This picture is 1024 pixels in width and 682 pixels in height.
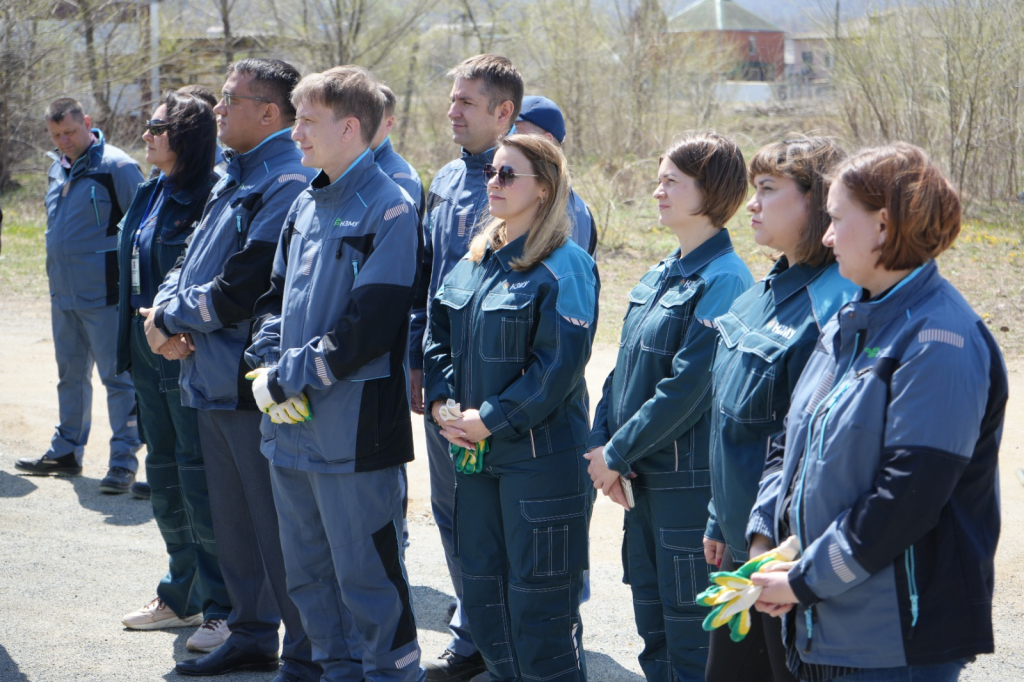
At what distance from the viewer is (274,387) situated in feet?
11.2

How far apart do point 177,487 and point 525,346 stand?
2.15m

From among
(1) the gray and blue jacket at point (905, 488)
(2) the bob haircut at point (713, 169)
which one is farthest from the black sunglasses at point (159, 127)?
(1) the gray and blue jacket at point (905, 488)

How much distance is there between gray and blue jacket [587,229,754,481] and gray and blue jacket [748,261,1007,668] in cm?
86

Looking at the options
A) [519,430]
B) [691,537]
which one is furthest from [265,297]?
[691,537]

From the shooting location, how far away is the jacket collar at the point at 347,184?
3.52 meters

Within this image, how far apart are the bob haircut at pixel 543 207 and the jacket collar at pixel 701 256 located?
472mm

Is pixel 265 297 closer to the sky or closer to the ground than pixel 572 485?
closer to the sky

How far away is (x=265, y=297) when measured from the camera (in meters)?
3.76

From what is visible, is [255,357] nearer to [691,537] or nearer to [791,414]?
[691,537]

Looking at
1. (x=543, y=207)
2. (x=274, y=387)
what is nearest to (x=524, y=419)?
(x=543, y=207)

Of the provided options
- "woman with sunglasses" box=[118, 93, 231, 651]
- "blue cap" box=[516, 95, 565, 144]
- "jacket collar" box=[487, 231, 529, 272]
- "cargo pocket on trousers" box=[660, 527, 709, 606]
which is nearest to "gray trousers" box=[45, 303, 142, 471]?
"woman with sunglasses" box=[118, 93, 231, 651]

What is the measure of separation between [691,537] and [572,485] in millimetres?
487

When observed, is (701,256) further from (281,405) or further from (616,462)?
(281,405)

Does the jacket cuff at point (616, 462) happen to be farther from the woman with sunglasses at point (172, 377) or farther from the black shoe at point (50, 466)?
the black shoe at point (50, 466)
